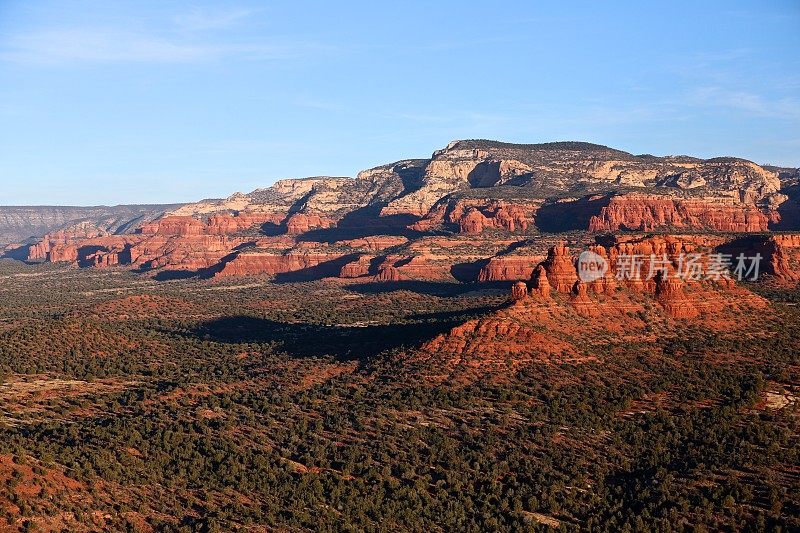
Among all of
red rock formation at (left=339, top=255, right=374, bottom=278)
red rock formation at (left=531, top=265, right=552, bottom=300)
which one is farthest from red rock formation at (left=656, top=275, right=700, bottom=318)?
red rock formation at (left=339, top=255, right=374, bottom=278)

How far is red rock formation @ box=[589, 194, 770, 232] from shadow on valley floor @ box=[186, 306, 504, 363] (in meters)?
66.1

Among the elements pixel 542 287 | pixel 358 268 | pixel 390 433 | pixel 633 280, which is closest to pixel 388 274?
pixel 358 268

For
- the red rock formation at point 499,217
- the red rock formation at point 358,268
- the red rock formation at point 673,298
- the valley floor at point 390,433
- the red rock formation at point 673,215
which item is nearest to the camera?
the valley floor at point 390,433

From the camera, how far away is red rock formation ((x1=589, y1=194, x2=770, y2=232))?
548ft

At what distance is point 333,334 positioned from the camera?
9669 centimetres

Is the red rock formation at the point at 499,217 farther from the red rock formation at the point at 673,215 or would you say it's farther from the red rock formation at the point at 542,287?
the red rock formation at the point at 542,287

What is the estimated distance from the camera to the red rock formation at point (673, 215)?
548 ft

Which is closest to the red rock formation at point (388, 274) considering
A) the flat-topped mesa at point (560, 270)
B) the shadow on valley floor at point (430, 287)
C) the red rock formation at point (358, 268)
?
the shadow on valley floor at point (430, 287)

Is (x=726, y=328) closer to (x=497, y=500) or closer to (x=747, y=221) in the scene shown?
(x=497, y=500)

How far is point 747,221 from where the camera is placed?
171375mm

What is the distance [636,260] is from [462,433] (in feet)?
109

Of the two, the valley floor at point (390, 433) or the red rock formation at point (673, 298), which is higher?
the red rock formation at point (673, 298)

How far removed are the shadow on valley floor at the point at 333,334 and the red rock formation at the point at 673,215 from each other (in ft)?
217

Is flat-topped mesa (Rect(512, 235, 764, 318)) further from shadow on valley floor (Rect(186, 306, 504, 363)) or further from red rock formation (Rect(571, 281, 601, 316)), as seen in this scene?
shadow on valley floor (Rect(186, 306, 504, 363))
